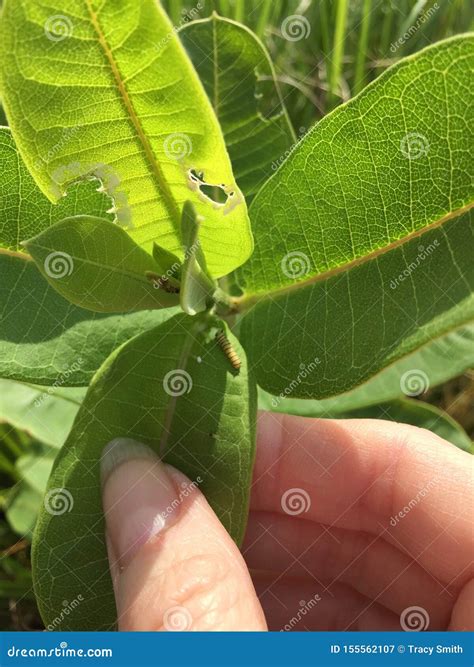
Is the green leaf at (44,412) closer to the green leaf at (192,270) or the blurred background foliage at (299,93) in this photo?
the blurred background foliage at (299,93)

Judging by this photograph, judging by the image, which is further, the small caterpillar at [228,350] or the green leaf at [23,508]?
the green leaf at [23,508]

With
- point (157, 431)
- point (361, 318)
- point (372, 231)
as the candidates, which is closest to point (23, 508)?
point (157, 431)

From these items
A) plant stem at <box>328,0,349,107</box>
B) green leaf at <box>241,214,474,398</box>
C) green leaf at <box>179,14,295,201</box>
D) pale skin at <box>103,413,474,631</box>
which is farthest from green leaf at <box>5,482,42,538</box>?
plant stem at <box>328,0,349,107</box>

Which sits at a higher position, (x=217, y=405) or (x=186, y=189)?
(x=186, y=189)

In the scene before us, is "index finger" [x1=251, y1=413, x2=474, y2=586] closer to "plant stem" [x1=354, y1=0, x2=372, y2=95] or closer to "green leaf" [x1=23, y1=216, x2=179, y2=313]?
"green leaf" [x1=23, y1=216, x2=179, y2=313]

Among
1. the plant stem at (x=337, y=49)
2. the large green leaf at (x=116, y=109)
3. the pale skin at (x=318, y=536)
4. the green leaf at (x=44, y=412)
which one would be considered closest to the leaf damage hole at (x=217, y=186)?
the large green leaf at (x=116, y=109)

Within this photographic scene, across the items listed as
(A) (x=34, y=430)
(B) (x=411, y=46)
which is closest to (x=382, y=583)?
(A) (x=34, y=430)
